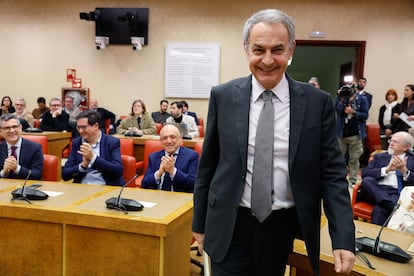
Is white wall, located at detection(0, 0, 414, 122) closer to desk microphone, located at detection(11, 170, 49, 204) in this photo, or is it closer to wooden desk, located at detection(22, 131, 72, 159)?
wooden desk, located at detection(22, 131, 72, 159)

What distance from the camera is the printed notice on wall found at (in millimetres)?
8438

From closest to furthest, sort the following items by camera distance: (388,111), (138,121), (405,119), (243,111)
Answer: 1. (243,111)
2. (405,119)
3. (138,121)
4. (388,111)

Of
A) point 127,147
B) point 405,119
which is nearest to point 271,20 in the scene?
point 127,147

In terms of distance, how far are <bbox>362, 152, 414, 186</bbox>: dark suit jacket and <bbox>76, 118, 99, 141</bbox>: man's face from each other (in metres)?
2.38

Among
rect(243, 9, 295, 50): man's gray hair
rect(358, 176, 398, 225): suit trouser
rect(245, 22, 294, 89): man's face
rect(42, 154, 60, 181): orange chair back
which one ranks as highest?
rect(243, 9, 295, 50): man's gray hair

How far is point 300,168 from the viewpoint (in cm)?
130

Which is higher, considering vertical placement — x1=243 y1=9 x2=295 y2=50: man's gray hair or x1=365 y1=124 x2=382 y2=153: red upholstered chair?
x1=243 y1=9 x2=295 y2=50: man's gray hair

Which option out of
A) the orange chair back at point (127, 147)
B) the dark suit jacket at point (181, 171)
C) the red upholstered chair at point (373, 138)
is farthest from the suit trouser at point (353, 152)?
the dark suit jacket at point (181, 171)

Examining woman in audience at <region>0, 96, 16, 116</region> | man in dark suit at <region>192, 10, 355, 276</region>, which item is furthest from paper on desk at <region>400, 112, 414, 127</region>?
woman in audience at <region>0, 96, 16, 116</region>

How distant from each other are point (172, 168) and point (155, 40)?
6134mm

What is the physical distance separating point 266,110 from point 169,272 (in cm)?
119

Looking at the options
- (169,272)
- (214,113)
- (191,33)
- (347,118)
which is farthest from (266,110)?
(191,33)

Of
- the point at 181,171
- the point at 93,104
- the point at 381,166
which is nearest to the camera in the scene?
the point at 181,171

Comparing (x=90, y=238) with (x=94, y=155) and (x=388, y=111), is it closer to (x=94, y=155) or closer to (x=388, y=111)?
(x=94, y=155)
